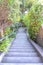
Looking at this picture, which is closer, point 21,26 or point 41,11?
point 41,11

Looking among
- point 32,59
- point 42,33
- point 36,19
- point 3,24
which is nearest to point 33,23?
point 36,19

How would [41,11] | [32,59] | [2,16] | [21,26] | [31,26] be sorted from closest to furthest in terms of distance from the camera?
[32,59] < [2,16] < [41,11] < [31,26] < [21,26]

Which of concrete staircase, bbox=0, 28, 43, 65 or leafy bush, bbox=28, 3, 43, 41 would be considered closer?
concrete staircase, bbox=0, 28, 43, 65

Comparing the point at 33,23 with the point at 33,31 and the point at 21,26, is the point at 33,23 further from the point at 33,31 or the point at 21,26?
the point at 21,26

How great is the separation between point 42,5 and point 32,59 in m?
5.68

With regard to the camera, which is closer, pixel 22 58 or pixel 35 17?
pixel 22 58

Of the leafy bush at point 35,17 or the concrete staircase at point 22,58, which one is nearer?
the concrete staircase at point 22,58

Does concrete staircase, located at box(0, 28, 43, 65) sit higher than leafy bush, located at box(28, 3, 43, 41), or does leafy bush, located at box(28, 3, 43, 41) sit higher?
leafy bush, located at box(28, 3, 43, 41)

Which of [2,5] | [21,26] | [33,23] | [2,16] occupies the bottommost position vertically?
[21,26]

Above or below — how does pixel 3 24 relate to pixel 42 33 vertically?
above

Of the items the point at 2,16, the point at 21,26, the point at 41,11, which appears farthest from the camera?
the point at 21,26

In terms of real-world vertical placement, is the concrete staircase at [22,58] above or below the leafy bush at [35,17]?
below

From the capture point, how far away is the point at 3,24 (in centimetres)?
640

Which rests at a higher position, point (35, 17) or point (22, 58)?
point (35, 17)
